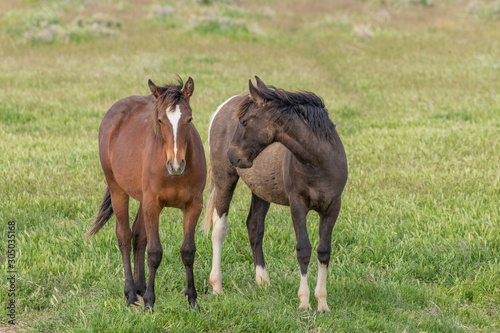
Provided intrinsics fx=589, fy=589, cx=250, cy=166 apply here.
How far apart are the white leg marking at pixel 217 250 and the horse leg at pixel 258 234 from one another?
1.14 ft

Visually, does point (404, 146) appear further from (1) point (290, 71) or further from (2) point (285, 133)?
(1) point (290, 71)

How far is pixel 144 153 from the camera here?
541cm

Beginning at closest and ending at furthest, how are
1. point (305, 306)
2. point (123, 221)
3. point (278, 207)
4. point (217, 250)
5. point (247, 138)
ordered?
point (247, 138) → point (305, 306) → point (123, 221) → point (217, 250) → point (278, 207)

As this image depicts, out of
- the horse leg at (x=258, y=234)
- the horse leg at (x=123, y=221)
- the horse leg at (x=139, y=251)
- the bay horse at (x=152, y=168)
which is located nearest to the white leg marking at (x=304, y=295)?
the horse leg at (x=258, y=234)

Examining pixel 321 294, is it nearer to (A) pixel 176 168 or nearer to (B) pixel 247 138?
(B) pixel 247 138

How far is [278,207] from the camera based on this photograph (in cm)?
866

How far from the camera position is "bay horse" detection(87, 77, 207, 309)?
4.94 metres

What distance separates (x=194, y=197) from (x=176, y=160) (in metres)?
0.65

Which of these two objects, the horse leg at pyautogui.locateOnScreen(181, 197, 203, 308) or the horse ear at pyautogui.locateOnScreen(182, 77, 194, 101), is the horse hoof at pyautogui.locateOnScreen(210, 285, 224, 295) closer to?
the horse leg at pyautogui.locateOnScreen(181, 197, 203, 308)

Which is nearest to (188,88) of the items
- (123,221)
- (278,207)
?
(123,221)

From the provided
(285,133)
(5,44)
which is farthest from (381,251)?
(5,44)

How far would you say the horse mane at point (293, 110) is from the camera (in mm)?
5328

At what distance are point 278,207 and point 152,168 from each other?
12.3 ft

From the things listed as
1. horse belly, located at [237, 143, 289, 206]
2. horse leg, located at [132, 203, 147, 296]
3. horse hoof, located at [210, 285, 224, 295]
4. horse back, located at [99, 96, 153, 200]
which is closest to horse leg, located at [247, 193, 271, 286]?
horse hoof, located at [210, 285, 224, 295]
